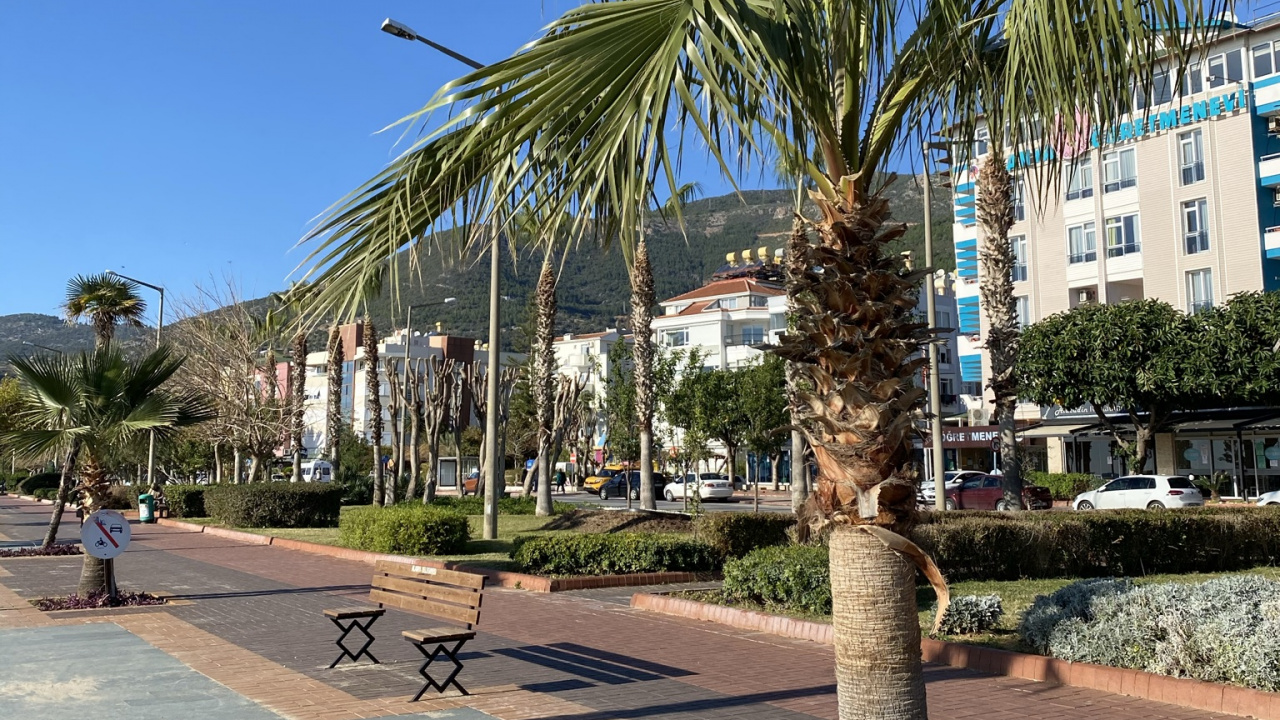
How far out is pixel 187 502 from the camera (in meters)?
36.1

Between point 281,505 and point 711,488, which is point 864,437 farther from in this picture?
point 711,488

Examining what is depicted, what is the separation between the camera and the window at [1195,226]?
44719mm

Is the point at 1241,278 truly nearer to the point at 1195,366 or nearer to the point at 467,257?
the point at 1195,366

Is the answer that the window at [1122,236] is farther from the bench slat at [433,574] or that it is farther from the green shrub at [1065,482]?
the bench slat at [433,574]

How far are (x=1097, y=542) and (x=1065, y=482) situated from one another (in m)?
31.3

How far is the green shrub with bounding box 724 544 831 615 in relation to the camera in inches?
460

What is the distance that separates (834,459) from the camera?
4449mm

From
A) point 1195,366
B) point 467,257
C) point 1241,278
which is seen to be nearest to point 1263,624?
point 467,257

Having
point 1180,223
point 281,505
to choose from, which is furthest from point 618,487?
point 281,505

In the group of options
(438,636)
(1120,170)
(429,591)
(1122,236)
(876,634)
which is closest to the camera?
(876,634)

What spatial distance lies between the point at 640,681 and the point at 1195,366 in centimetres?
3398

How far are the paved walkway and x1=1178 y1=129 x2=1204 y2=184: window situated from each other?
130 ft

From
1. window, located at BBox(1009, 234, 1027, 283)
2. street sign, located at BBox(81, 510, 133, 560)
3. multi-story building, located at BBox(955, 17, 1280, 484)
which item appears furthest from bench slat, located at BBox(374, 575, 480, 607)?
window, located at BBox(1009, 234, 1027, 283)

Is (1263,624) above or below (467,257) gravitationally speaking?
below
